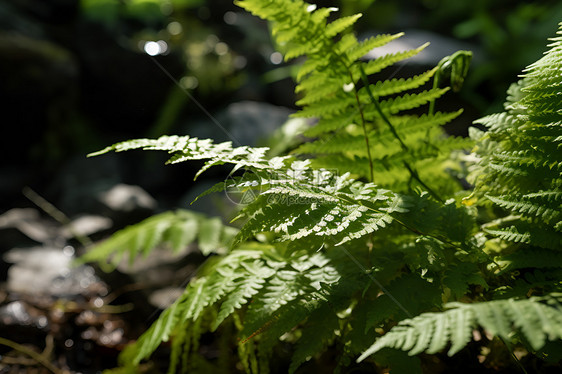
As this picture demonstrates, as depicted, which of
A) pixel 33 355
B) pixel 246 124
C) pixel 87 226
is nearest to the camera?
pixel 33 355

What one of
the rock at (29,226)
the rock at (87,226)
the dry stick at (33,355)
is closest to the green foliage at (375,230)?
the dry stick at (33,355)

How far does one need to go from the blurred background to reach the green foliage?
8.70 feet

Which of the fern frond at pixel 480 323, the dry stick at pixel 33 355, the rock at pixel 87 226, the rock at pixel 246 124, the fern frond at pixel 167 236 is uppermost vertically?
the fern frond at pixel 480 323

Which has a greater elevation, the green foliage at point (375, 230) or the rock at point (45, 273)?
the green foliage at point (375, 230)

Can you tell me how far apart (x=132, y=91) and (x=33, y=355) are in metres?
5.21

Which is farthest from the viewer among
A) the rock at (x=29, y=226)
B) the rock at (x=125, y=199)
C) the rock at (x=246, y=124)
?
the rock at (x=246, y=124)

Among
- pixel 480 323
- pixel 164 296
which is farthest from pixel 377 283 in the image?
pixel 164 296

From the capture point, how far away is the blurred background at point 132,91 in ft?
14.6

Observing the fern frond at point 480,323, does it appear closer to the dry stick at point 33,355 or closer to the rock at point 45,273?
the dry stick at point 33,355

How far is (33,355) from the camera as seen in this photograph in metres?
1.81

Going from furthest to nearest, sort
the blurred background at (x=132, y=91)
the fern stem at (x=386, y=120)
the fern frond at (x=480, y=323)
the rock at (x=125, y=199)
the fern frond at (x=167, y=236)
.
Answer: the blurred background at (x=132, y=91)
the rock at (x=125, y=199)
the fern frond at (x=167, y=236)
the fern stem at (x=386, y=120)
the fern frond at (x=480, y=323)

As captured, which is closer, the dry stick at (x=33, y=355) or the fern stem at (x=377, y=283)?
the fern stem at (x=377, y=283)

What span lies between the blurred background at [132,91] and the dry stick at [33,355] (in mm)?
1676

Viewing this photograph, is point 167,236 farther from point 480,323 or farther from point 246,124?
point 246,124
